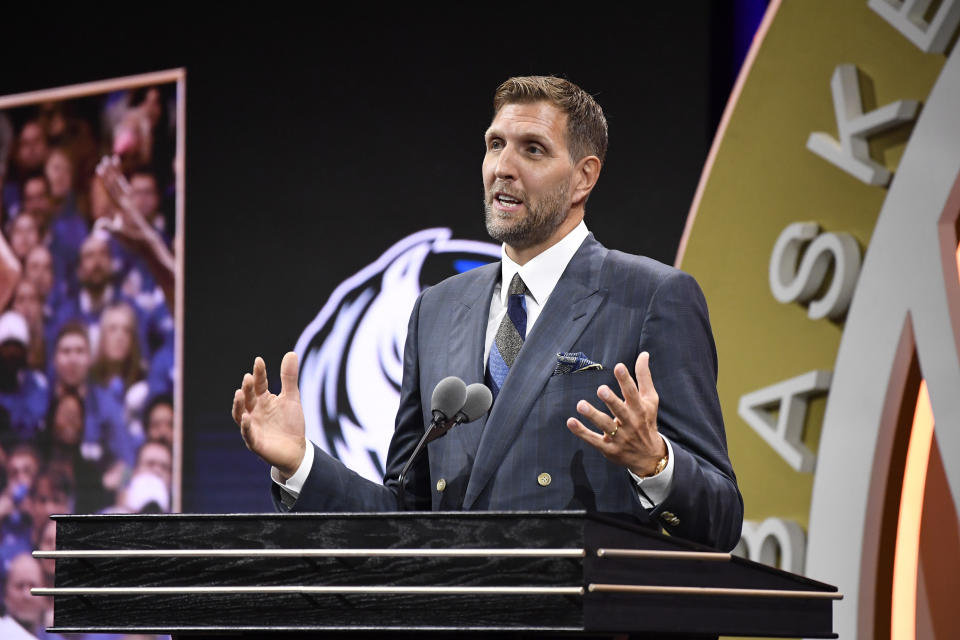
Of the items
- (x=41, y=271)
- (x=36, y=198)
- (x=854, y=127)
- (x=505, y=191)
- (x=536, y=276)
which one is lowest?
(x=536, y=276)

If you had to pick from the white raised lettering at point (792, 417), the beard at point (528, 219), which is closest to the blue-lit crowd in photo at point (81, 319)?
the white raised lettering at point (792, 417)

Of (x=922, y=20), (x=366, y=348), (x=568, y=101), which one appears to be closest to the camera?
(x=568, y=101)

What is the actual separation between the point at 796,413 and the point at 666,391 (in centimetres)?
162

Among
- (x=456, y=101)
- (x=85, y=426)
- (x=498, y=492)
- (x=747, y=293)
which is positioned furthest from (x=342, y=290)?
(x=498, y=492)

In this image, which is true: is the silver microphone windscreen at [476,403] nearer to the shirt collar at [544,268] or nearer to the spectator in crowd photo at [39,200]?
the shirt collar at [544,268]

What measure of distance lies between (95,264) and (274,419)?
359cm

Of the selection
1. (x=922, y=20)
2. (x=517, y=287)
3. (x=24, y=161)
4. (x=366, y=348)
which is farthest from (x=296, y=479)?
(x=24, y=161)

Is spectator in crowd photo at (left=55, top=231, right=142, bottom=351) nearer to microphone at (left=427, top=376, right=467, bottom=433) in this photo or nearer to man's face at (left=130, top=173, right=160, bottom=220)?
man's face at (left=130, top=173, right=160, bottom=220)

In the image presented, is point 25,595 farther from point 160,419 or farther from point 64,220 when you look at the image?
point 64,220

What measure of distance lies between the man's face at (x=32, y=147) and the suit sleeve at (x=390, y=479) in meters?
3.57

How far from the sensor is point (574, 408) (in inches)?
75.3

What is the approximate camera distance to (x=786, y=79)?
3.55 meters

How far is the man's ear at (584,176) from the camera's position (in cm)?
218

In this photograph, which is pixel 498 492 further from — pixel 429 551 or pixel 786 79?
pixel 786 79
